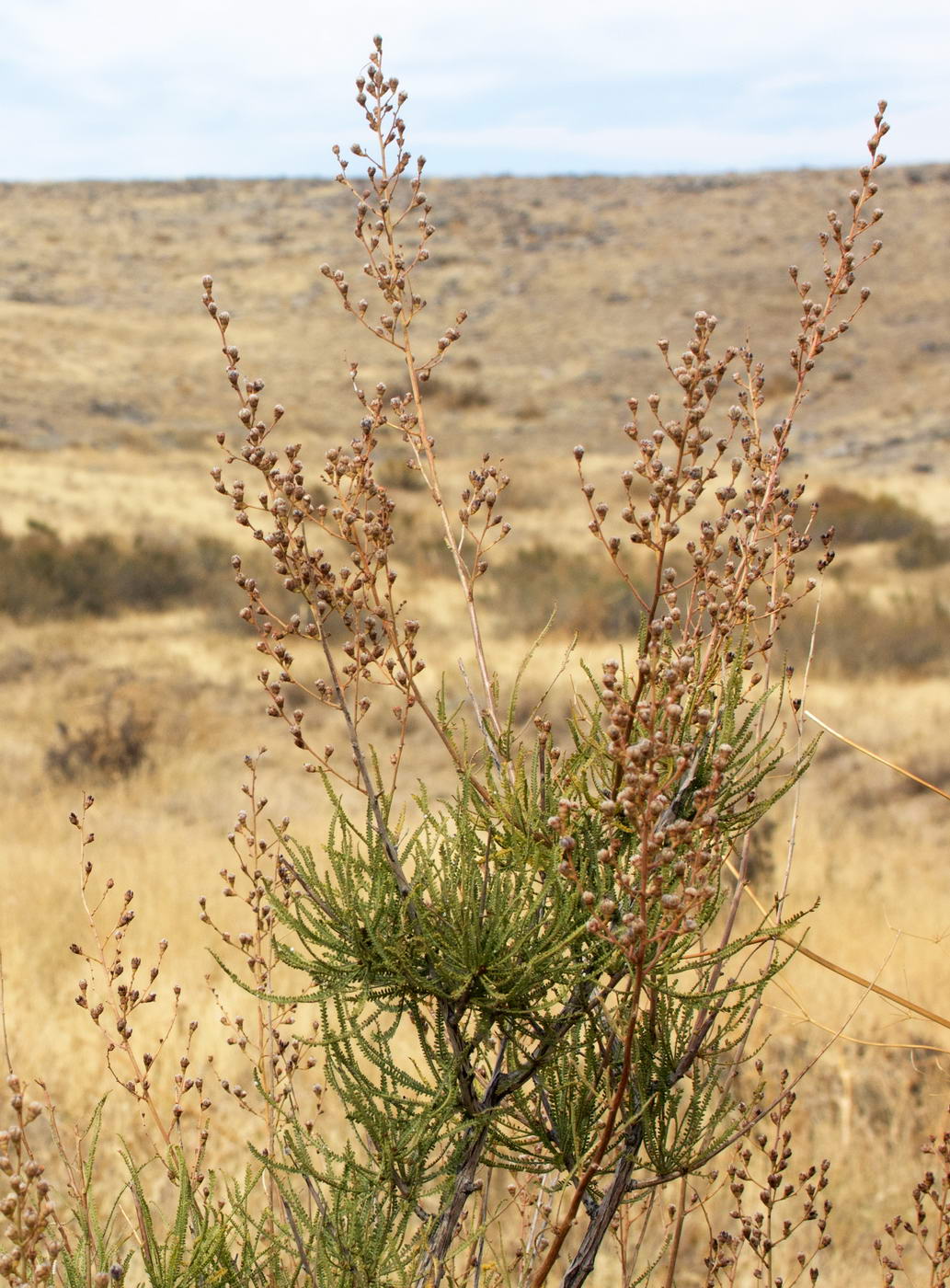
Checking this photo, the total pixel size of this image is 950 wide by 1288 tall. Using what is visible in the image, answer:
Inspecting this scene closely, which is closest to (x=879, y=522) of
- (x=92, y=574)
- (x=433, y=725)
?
(x=92, y=574)

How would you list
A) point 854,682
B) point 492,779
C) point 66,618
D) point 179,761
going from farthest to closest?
point 66,618, point 854,682, point 179,761, point 492,779

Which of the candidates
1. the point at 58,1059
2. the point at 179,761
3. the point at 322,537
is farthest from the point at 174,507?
the point at 58,1059

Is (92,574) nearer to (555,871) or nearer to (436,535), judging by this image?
(436,535)

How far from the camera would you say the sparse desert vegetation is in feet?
4.73

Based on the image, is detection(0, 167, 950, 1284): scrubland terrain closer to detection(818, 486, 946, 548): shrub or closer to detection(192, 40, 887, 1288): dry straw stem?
detection(818, 486, 946, 548): shrub

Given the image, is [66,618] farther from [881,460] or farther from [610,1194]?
[881,460]

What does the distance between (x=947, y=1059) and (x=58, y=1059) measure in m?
3.89

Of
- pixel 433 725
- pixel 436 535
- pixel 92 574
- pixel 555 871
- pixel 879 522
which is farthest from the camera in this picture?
pixel 879 522

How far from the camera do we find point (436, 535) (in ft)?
70.4

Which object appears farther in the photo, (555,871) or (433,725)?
(433,725)

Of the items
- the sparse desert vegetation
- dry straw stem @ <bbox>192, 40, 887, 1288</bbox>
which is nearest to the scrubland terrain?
the sparse desert vegetation

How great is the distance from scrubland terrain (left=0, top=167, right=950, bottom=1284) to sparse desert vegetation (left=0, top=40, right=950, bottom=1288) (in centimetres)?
6

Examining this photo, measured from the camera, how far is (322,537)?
20094 millimetres

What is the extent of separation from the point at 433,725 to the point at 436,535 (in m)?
19.8
